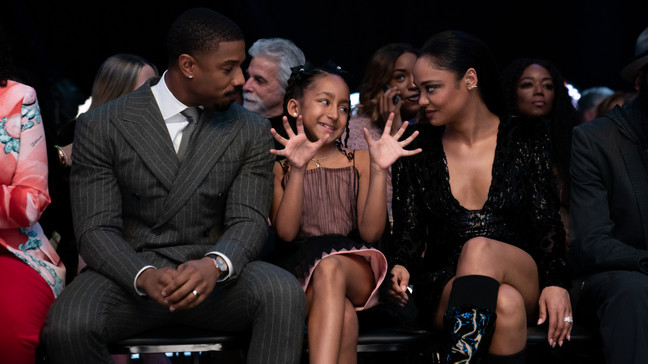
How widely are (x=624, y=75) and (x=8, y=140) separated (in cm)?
229

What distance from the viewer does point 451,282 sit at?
9.22ft

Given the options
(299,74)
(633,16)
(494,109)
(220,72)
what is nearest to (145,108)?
(220,72)

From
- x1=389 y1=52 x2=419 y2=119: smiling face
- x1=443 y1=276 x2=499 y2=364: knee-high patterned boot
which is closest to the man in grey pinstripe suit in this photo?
x1=443 y1=276 x2=499 y2=364: knee-high patterned boot

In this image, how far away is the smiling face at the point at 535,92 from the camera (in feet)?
→ 15.7

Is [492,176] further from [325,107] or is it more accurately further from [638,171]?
[325,107]

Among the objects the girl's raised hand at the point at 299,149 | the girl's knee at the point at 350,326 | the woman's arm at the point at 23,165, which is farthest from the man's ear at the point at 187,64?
the girl's knee at the point at 350,326

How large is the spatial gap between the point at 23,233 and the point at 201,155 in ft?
2.13

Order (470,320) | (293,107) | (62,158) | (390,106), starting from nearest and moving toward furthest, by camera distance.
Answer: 1. (470,320)
2. (293,107)
3. (62,158)
4. (390,106)

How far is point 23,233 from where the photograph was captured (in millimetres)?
2715

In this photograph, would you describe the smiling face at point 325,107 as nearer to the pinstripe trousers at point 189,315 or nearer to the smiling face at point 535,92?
the pinstripe trousers at point 189,315

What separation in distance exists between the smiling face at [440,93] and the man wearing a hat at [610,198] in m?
0.52

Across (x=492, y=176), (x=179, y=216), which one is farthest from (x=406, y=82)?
(x=179, y=216)

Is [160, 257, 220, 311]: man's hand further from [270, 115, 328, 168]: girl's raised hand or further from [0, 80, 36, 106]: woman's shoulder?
[0, 80, 36, 106]: woman's shoulder

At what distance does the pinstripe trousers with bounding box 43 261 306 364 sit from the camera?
2434mm
